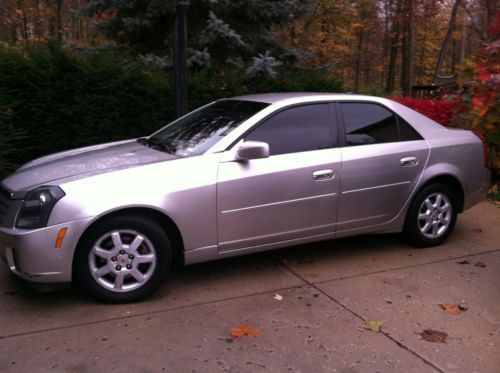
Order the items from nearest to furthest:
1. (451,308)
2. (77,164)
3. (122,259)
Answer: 1. (122,259)
2. (451,308)
3. (77,164)

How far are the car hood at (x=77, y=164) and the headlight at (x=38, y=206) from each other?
0.11m

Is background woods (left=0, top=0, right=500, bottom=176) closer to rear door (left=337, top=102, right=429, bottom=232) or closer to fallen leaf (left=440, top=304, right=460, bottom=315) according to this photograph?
rear door (left=337, top=102, right=429, bottom=232)

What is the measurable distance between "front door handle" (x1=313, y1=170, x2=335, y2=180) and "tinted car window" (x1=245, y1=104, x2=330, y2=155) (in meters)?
0.23

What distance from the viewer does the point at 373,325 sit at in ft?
12.3

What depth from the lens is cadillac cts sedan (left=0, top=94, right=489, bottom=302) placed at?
3.85 meters

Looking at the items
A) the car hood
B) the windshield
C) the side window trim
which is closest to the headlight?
the car hood

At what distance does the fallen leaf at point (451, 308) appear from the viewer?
4027 mm

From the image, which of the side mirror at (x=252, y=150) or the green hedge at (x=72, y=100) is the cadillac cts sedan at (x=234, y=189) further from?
the green hedge at (x=72, y=100)

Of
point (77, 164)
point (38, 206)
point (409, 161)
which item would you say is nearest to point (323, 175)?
point (409, 161)

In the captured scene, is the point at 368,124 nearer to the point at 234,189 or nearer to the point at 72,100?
the point at 234,189

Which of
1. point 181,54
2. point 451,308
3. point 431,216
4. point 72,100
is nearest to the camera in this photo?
point 451,308

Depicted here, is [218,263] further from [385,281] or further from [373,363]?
[373,363]

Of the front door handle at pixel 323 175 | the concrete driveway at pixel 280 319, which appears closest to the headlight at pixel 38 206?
the concrete driveway at pixel 280 319

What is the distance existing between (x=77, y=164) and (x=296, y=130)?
6.10 ft
